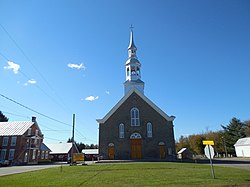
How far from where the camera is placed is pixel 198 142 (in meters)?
63.3

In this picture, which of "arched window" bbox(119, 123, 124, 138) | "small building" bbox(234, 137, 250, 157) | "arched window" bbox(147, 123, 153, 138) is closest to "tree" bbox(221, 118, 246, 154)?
"small building" bbox(234, 137, 250, 157)

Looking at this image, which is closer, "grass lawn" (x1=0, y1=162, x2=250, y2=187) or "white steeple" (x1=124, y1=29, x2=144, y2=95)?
"grass lawn" (x1=0, y1=162, x2=250, y2=187)

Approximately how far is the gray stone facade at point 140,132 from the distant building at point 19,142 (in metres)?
20.9

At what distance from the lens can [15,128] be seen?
46.8 meters

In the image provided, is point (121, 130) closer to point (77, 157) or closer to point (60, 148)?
point (77, 157)

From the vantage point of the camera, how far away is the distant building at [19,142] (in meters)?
43.2

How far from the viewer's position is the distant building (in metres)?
43.2

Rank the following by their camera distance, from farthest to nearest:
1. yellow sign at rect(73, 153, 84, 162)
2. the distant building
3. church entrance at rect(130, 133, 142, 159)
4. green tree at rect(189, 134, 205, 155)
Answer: green tree at rect(189, 134, 205, 155), the distant building, church entrance at rect(130, 133, 142, 159), yellow sign at rect(73, 153, 84, 162)

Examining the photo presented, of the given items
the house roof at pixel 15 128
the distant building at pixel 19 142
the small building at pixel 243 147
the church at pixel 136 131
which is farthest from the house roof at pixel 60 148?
the small building at pixel 243 147

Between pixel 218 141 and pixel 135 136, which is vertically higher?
pixel 218 141

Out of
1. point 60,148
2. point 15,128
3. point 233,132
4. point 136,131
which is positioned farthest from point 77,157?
point 233,132

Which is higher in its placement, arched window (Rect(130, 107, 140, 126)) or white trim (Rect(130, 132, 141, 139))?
arched window (Rect(130, 107, 140, 126))

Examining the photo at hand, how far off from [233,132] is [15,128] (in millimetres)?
64900

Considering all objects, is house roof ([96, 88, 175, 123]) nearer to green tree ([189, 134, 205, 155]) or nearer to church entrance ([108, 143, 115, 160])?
church entrance ([108, 143, 115, 160])
